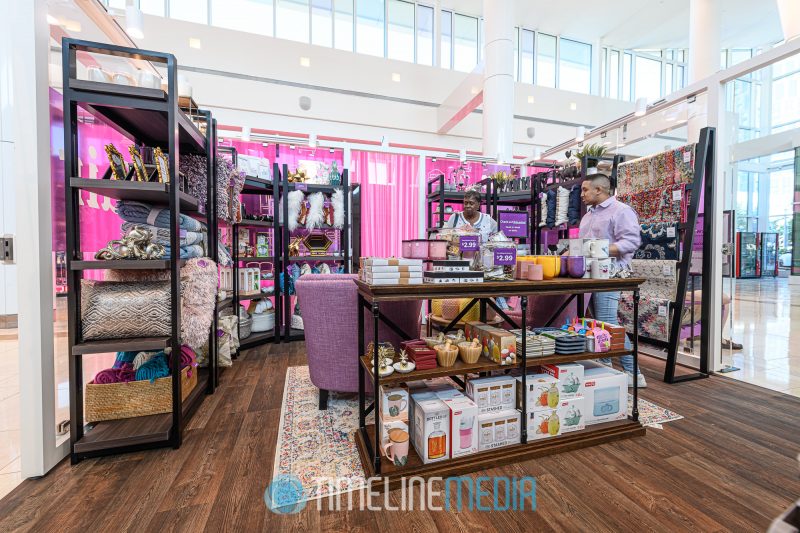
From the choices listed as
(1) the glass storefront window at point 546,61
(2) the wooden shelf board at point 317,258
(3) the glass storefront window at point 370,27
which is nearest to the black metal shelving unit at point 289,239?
(2) the wooden shelf board at point 317,258

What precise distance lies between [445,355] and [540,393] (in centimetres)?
64

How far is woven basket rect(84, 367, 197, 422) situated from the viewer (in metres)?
2.10

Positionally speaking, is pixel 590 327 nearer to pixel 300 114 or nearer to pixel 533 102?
pixel 300 114

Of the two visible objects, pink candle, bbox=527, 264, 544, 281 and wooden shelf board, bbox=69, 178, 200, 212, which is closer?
wooden shelf board, bbox=69, 178, 200, 212

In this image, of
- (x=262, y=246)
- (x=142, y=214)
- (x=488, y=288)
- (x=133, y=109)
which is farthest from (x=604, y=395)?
(x=262, y=246)

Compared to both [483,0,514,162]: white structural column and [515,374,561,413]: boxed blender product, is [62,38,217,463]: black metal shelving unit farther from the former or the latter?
[483,0,514,162]: white structural column

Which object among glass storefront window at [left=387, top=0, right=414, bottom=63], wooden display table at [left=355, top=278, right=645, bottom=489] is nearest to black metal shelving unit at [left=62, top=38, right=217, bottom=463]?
wooden display table at [left=355, top=278, right=645, bottom=489]

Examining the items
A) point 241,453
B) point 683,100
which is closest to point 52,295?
point 241,453

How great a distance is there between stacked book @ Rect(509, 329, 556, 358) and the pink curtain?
13.2ft

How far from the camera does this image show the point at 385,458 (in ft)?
5.92

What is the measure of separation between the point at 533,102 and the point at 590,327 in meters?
7.90

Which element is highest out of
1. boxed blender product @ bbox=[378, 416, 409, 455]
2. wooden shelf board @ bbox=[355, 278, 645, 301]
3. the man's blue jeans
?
wooden shelf board @ bbox=[355, 278, 645, 301]

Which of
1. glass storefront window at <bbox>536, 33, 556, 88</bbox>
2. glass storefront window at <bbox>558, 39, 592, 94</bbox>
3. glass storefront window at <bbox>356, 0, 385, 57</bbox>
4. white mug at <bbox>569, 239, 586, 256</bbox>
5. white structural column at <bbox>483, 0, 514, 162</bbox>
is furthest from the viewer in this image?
glass storefront window at <bbox>558, 39, 592, 94</bbox>

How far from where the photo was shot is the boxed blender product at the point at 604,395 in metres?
2.12
